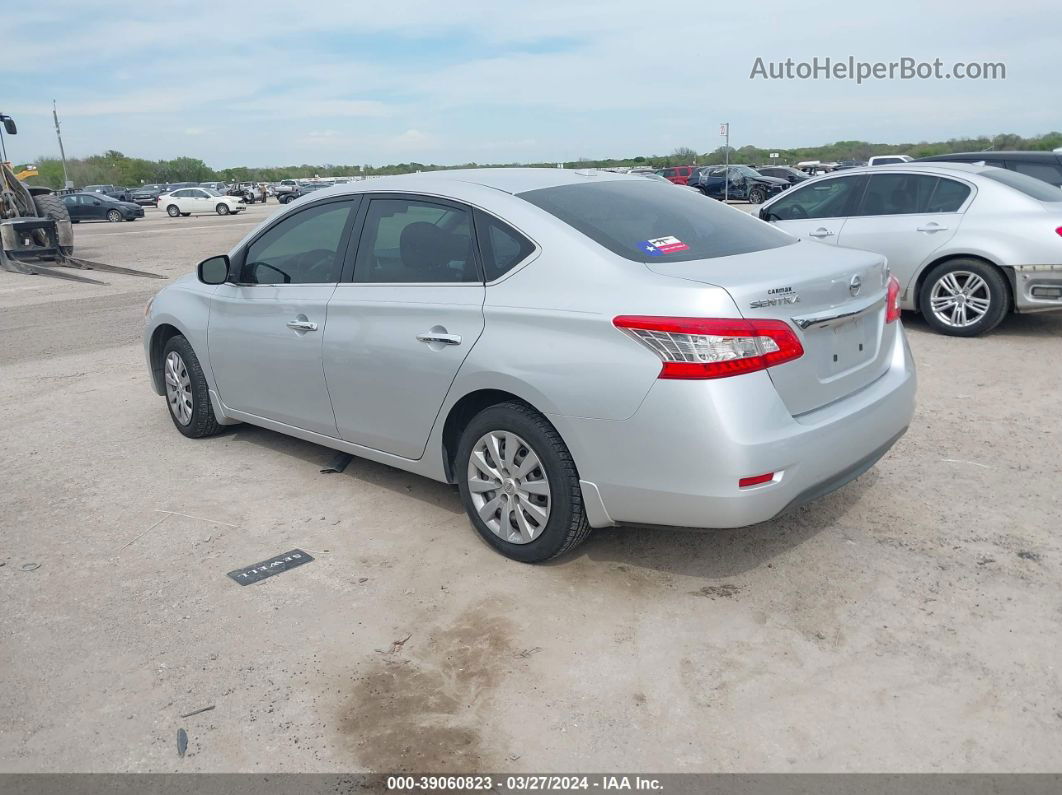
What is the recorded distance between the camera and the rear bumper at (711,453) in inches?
128

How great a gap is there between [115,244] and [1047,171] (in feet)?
74.1

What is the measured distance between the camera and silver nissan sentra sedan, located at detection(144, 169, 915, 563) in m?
3.31

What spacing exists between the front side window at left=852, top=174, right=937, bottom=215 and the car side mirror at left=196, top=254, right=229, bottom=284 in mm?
6264

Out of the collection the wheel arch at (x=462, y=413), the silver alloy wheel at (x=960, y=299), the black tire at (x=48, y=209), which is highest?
the black tire at (x=48, y=209)

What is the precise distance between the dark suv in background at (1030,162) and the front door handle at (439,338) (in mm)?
8814

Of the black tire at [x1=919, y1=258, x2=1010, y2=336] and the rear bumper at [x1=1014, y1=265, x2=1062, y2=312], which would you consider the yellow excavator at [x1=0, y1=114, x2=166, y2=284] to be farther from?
the rear bumper at [x1=1014, y1=265, x2=1062, y2=312]

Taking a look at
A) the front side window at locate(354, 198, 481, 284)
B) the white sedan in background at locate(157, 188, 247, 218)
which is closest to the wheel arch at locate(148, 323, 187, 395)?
the front side window at locate(354, 198, 481, 284)

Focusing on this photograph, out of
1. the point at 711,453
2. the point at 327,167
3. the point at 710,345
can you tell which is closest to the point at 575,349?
the point at 710,345

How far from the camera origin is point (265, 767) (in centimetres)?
277

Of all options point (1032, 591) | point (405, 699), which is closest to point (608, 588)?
point (405, 699)

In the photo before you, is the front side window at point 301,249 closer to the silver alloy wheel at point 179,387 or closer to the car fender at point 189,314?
the car fender at point 189,314

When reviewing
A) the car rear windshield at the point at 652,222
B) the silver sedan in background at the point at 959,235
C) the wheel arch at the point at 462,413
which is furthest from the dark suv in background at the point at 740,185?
the wheel arch at the point at 462,413

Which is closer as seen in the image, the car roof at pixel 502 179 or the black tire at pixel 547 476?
the black tire at pixel 547 476

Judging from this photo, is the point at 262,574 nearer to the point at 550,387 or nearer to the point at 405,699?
the point at 405,699
